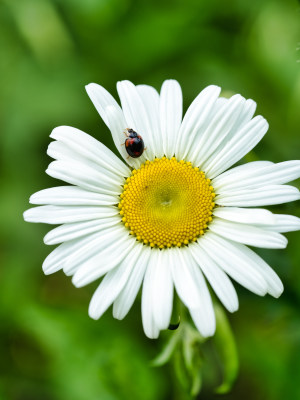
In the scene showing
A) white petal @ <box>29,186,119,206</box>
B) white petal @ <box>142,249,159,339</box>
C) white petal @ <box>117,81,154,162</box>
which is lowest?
white petal @ <box>142,249,159,339</box>

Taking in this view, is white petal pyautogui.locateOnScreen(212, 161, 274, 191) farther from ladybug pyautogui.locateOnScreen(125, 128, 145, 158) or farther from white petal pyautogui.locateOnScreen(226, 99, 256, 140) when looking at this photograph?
ladybug pyautogui.locateOnScreen(125, 128, 145, 158)

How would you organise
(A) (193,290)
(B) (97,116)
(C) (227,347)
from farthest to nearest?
(B) (97,116) < (C) (227,347) < (A) (193,290)

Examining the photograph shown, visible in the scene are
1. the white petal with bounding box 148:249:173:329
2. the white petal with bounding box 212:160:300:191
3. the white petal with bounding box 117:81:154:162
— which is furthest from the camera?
the white petal with bounding box 117:81:154:162

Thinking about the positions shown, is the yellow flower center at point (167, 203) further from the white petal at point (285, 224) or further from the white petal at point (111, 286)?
the white petal at point (285, 224)

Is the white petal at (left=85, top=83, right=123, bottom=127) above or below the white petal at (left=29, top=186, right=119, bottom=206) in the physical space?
above

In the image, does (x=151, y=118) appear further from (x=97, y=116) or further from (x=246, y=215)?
(x=97, y=116)

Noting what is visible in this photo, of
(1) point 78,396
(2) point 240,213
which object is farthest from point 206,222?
(1) point 78,396

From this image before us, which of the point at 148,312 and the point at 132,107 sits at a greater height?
the point at 132,107

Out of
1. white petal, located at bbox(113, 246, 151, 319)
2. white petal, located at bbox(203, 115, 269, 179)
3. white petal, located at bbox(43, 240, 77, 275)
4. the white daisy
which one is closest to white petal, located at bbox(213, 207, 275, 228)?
the white daisy

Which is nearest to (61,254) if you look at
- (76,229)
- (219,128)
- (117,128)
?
(76,229)
